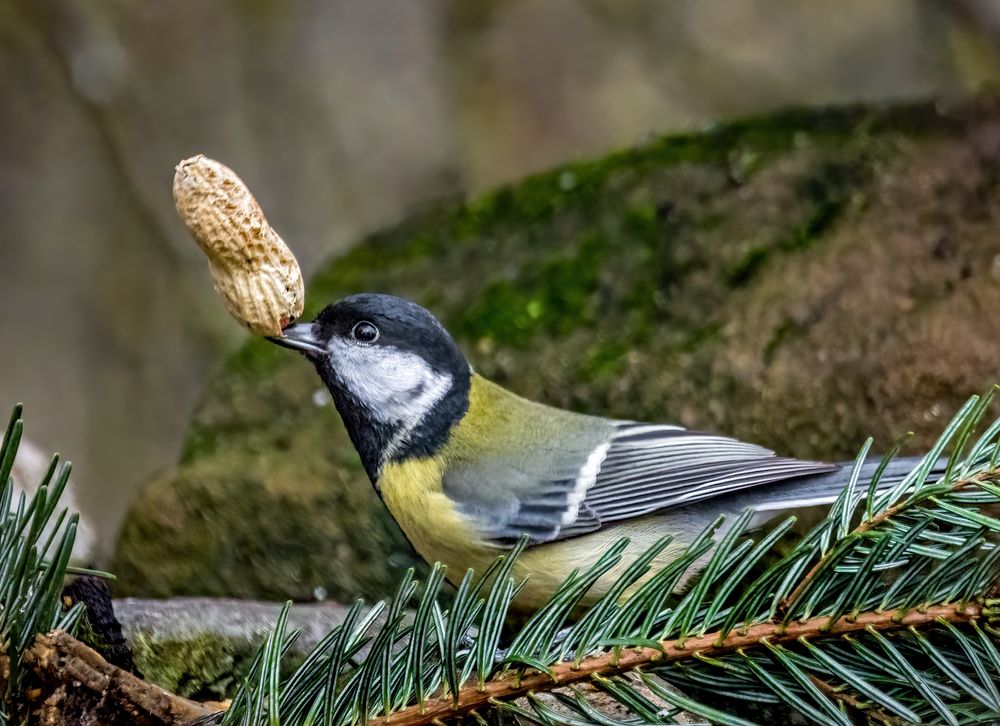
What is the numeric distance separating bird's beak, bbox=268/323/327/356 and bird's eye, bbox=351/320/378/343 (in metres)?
0.04

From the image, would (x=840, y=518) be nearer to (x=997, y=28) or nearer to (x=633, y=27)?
(x=997, y=28)

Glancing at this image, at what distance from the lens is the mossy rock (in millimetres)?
1063

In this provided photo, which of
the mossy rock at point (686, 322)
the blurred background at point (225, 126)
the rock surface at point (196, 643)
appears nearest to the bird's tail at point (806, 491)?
the mossy rock at point (686, 322)

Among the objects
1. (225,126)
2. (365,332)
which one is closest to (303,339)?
(365,332)

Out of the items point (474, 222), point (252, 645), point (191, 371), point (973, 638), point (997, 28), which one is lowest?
point (191, 371)

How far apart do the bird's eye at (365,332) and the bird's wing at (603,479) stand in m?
0.15

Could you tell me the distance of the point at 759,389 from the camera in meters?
1.09

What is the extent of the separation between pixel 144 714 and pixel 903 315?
0.87m

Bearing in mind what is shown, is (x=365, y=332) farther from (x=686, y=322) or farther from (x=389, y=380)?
(x=686, y=322)

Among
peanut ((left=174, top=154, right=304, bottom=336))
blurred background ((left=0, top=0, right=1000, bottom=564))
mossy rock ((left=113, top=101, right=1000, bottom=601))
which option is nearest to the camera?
peanut ((left=174, top=154, right=304, bottom=336))

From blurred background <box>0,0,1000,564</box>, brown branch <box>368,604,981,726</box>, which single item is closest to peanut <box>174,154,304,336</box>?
brown branch <box>368,604,981,726</box>

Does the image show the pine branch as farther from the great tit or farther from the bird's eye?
the bird's eye

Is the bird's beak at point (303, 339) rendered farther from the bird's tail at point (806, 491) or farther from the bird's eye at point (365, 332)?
the bird's tail at point (806, 491)

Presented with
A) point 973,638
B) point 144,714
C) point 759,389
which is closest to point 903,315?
point 759,389
